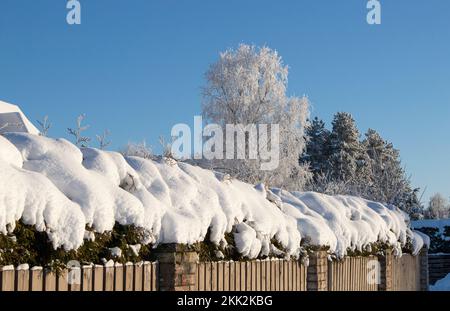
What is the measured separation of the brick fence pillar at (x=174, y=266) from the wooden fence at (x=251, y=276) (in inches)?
12.0

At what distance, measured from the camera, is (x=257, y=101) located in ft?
104

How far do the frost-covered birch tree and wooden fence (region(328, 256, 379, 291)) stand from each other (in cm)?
1813

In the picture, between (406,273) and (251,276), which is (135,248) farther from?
(406,273)

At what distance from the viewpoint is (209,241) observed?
292 inches

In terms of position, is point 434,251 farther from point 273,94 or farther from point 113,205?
point 113,205

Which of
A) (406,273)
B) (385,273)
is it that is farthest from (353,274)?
(406,273)

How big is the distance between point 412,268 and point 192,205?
33.5 feet

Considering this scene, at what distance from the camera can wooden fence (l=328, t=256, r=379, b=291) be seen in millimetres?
10344

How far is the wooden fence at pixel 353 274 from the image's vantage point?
10.3m

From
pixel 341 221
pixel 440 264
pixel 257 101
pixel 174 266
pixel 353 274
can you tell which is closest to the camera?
pixel 174 266

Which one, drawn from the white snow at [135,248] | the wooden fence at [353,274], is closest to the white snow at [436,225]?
the wooden fence at [353,274]

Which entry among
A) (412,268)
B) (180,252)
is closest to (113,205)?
(180,252)

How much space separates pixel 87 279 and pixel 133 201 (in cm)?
92

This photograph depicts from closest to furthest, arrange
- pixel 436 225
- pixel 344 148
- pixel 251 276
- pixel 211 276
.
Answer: pixel 211 276
pixel 251 276
pixel 436 225
pixel 344 148
